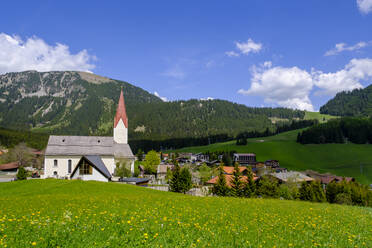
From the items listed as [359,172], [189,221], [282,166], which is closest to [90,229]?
[189,221]

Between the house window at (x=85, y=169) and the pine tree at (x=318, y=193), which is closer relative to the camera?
the house window at (x=85, y=169)

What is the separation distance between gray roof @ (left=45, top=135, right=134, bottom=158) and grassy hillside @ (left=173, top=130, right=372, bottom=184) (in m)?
92.7

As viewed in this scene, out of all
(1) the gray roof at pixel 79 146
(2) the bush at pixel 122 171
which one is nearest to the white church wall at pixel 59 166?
(1) the gray roof at pixel 79 146

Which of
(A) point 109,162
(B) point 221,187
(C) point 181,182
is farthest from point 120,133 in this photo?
(B) point 221,187

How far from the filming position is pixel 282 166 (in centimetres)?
13312

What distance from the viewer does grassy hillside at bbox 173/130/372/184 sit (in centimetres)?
11194

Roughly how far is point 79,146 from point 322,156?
128m

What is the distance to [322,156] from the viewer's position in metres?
142

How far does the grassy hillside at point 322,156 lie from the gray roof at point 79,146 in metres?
92.7

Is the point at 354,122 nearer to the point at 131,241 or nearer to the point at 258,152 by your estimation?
the point at 258,152

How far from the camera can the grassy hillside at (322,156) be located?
367 feet

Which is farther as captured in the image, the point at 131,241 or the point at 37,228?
the point at 37,228

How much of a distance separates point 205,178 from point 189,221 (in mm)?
68549

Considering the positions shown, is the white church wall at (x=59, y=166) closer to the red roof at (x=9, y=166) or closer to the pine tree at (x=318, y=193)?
the pine tree at (x=318, y=193)
